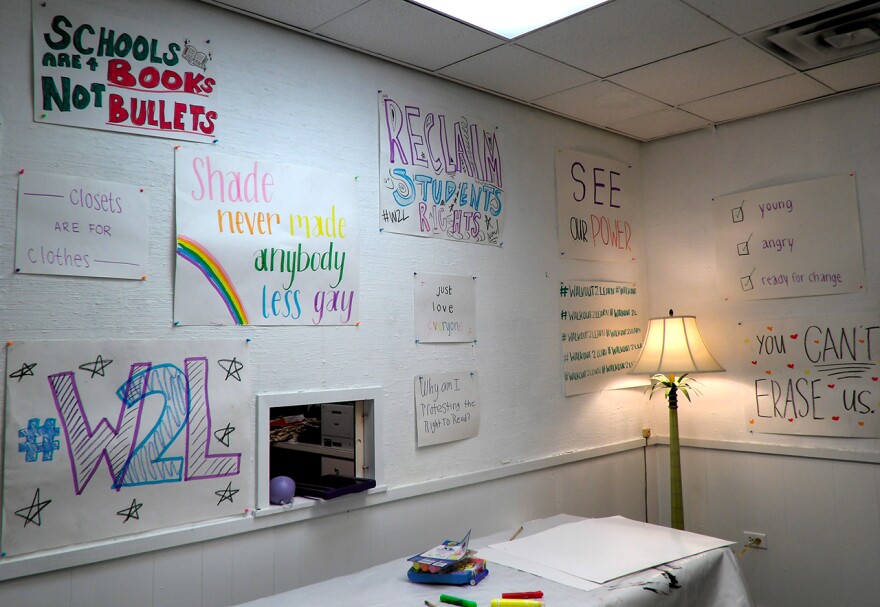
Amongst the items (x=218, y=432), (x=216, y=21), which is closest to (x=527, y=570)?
(x=218, y=432)

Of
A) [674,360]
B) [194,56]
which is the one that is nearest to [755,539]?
[674,360]

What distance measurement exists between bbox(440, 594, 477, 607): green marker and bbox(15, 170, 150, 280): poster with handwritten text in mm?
1213

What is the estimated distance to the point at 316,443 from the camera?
253cm

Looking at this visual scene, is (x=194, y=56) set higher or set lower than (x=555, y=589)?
higher

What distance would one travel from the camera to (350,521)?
2.31m

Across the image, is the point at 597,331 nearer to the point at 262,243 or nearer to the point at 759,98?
the point at 759,98

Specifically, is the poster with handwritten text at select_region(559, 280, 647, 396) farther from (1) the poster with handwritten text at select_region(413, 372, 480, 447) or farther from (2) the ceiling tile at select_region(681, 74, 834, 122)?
(2) the ceiling tile at select_region(681, 74, 834, 122)

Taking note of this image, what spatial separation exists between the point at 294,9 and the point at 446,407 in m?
1.50

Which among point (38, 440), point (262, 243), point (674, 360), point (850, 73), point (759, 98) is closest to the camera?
point (38, 440)

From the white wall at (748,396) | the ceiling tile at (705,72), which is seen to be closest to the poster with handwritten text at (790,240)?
the white wall at (748,396)

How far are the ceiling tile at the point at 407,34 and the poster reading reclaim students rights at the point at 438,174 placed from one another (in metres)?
0.18

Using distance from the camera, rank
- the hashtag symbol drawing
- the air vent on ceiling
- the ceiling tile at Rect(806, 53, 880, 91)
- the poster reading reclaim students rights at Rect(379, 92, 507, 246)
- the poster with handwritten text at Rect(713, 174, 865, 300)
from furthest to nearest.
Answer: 1. the poster with handwritten text at Rect(713, 174, 865, 300)
2. the ceiling tile at Rect(806, 53, 880, 91)
3. the poster reading reclaim students rights at Rect(379, 92, 507, 246)
4. the air vent on ceiling
5. the hashtag symbol drawing

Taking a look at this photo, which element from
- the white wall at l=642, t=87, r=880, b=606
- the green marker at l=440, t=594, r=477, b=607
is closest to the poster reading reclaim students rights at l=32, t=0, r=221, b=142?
the green marker at l=440, t=594, r=477, b=607

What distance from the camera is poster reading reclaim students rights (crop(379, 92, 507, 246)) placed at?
98.9 inches
